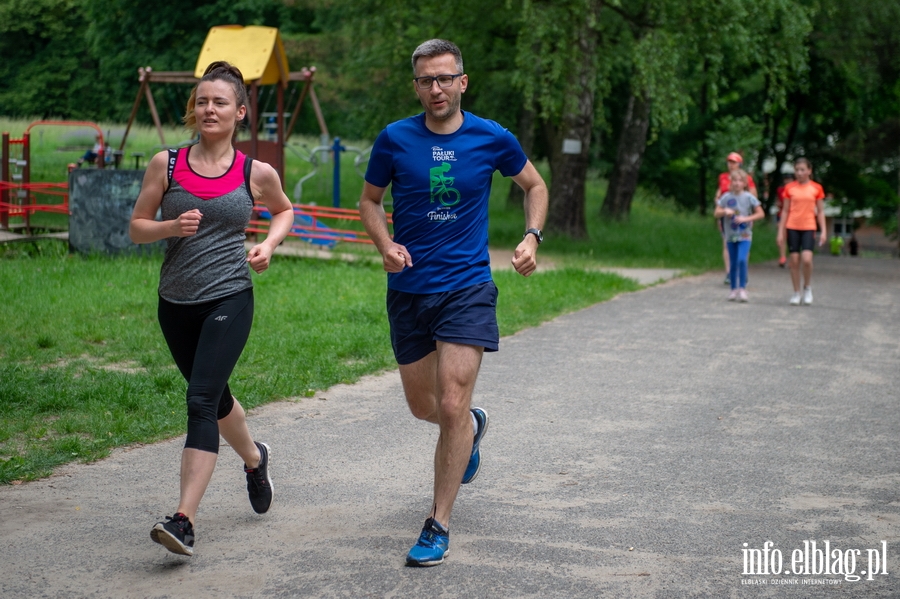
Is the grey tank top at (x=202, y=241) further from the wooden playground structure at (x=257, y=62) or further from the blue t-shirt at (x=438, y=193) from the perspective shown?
the wooden playground structure at (x=257, y=62)

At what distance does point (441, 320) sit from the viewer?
14.8 feet

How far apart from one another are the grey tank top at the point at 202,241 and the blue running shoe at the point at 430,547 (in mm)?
1306

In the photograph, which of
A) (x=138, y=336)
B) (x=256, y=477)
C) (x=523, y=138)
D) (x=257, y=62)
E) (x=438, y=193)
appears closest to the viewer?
(x=438, y=193)

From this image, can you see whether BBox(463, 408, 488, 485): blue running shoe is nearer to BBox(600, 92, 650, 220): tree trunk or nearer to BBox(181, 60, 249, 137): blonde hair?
BBox(181, 60, 249, 137): blonde hair

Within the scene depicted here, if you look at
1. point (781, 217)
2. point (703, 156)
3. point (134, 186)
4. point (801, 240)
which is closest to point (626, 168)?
point (781, 217)

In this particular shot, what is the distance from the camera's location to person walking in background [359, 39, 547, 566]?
Result: 4.43m

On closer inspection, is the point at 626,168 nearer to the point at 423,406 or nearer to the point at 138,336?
the point at 138,336

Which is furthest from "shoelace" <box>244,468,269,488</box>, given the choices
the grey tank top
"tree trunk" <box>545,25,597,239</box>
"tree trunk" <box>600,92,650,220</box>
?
"tree trunk" <box>600,92,650,220</box>

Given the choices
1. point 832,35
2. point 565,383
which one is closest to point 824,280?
point 832,35

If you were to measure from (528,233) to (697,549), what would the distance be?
156cm

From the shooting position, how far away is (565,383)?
8.29 m

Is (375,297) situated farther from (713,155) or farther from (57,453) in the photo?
(713,155)

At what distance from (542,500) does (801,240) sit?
9.55 m

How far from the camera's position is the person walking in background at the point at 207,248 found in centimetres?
437
